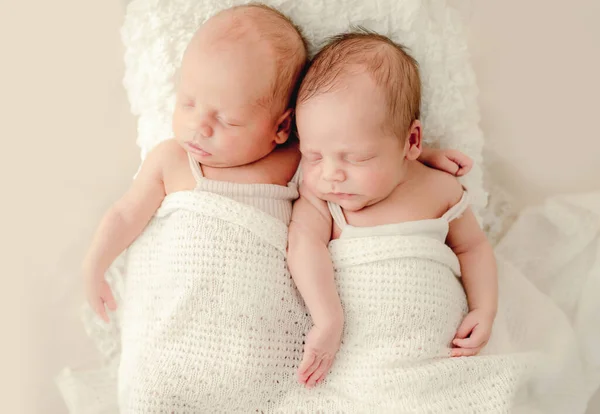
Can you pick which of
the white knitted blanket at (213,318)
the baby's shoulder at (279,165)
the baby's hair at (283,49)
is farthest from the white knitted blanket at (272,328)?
the baby's hair at (283,49)

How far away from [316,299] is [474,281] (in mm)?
364

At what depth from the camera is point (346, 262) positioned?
4.01 ft

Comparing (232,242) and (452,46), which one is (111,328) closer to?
(232,242)

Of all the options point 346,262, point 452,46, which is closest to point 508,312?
point 346,262

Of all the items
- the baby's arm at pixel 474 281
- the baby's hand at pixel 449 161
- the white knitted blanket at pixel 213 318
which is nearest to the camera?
the white knitted blanket at pixel 213 318

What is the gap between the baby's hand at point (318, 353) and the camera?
1.18 metres

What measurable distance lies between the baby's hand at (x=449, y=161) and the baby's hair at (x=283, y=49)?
0.33 m

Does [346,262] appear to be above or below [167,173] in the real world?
below

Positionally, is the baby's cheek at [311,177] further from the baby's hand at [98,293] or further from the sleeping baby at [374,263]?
the baby's hand at [98,293]

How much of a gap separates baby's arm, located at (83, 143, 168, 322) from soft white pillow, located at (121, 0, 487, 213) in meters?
0.14

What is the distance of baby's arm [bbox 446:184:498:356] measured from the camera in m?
1.25

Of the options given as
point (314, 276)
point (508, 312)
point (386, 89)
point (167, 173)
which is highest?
point (386, 89)

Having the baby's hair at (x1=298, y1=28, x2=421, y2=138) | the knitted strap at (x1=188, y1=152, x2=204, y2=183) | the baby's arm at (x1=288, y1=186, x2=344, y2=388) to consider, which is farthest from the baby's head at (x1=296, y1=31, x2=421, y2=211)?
the knitted strap at (x1=188, y1=152, x2=204, y2=183)

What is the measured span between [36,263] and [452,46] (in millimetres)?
1064
